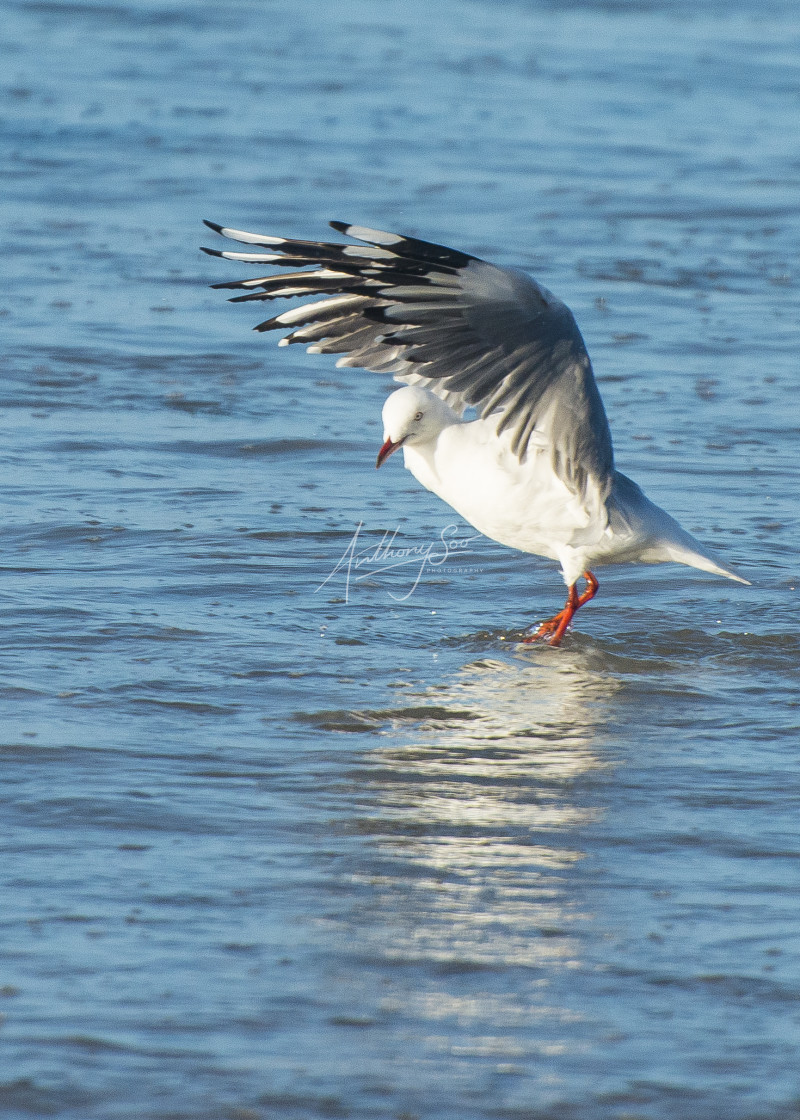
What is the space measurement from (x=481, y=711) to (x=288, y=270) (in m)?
2.01

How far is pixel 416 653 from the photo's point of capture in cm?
592

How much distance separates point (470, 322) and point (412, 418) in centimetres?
69

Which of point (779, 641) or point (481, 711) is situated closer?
point (481, 711)

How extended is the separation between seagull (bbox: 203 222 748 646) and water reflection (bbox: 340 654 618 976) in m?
0.55

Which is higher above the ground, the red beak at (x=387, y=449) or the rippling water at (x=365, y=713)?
the red beak at (x=387, y=449)

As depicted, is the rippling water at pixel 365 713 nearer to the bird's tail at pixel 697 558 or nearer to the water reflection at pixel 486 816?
the water reflection at pixel 486 816

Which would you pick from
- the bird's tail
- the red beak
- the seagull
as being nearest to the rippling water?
the bird's tail

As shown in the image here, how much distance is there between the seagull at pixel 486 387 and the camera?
5.34m

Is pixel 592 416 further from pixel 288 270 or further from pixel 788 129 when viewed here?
pixel 788 129

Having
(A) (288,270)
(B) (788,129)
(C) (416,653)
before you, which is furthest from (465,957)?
(B) (788,129)

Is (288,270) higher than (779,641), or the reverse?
(288,270)

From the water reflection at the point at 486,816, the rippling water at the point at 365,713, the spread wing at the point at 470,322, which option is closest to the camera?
the rippling water at the point at 365,713

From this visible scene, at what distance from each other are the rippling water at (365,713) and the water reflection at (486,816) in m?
0.01

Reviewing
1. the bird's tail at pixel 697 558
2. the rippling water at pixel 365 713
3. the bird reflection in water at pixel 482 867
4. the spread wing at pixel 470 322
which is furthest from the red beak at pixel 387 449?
the bird's tail at pixel 697 558
